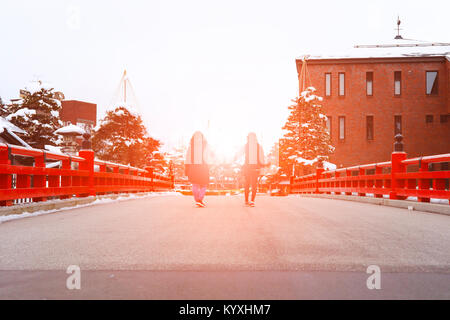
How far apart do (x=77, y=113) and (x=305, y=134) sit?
2546 inches

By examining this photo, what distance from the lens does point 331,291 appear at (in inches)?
Result: 123

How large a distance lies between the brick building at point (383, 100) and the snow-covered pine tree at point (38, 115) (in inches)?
794

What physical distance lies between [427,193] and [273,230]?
4779 millimetres

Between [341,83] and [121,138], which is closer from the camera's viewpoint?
[341,83]

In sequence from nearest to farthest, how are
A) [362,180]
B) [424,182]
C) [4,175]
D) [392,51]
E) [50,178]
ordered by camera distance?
[4,175] < [50,178] < [424,182] < [362,180] < [392,51]

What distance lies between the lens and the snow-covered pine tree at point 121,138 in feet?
129

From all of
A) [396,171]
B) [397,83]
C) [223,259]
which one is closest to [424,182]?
[396,171]

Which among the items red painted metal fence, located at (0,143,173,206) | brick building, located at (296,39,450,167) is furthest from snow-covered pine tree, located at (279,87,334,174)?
red painted metal fence, located at (0,143,173,206)

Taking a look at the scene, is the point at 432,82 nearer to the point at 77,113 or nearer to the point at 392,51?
the point at 392,51

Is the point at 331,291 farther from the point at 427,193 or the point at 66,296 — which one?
the point at 427,193

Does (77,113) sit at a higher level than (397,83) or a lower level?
higher

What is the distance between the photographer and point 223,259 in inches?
162

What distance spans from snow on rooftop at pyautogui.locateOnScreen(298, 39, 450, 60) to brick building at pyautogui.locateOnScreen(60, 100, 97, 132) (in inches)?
2276

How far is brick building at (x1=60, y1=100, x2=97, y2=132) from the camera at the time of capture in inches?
3396
